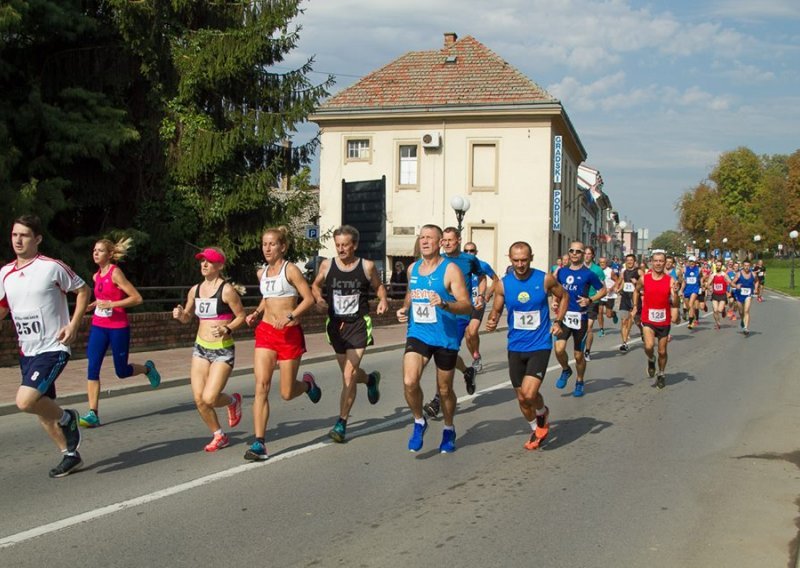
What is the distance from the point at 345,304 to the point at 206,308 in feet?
4.00

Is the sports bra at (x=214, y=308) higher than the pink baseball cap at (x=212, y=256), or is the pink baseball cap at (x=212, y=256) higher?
the pink baseball cap at (x=212, y=256)

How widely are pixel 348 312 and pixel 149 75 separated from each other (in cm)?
1339

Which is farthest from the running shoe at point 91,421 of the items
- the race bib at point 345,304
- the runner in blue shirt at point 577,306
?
the runner in blue shirt at point 577,306

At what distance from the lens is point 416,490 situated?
20.9 ft

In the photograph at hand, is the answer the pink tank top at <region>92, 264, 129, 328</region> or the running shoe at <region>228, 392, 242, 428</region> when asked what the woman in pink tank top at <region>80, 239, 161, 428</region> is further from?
the running shoe at <region>228, 392, 242, 428</region>

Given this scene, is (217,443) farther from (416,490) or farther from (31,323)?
(416,490)

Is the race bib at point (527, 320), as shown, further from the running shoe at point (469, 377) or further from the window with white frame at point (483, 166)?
the window with white frame at point (483, 166)

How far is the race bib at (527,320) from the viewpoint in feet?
25.9

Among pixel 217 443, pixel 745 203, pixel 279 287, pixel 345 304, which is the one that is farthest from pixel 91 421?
pixel 745 203

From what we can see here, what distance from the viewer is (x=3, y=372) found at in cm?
1273

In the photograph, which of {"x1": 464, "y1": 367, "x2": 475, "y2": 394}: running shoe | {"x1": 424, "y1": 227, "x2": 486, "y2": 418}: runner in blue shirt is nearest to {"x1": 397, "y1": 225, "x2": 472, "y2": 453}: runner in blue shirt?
{"x1": 424, "y1": 227, "x2": 486, "y2": 418}: runner in blue shirt

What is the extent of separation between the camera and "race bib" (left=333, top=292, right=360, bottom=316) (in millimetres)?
7891

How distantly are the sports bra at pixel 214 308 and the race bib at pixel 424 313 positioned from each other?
1.61 m

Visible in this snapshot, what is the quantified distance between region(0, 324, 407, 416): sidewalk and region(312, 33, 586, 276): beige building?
21347 millimetres
